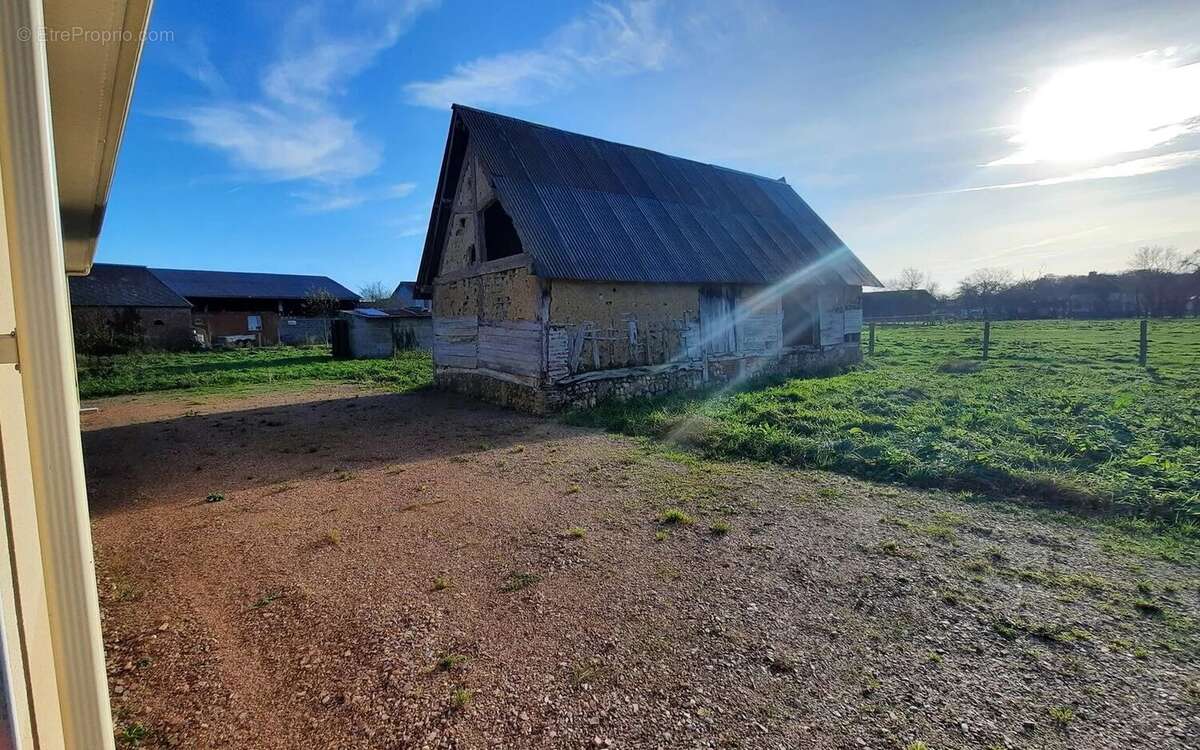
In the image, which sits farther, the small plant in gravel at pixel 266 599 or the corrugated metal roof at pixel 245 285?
the corrugated metal roof at pixel 245 285

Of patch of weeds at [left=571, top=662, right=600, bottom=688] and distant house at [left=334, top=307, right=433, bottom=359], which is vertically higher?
distant house at [left=334, top=307, right=433, bottom=359]

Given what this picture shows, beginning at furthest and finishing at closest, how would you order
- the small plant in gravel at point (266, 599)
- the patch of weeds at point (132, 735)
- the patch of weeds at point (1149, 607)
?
1. the small plant in gravel at point (266, 599)
2. the patch of weeds at point (1149, 607)
3. the patch of weeds at point (132, 735)

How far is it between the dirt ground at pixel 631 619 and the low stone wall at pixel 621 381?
4.93 m

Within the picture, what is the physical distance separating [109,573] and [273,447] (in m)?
4.74

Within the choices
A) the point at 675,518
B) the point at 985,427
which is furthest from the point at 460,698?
the point at 985,427

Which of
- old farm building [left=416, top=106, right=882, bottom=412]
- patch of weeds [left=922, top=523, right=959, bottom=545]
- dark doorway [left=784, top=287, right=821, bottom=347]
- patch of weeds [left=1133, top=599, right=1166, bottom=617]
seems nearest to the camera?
patch of weeds [left=1133, top=599, right=1166, bottom=617]

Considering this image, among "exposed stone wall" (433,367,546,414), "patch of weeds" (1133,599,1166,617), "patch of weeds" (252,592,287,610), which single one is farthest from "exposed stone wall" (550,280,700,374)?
"patch of weeds" (1133,599,1166,617)

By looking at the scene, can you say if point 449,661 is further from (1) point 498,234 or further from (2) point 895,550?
(1) point 498,234

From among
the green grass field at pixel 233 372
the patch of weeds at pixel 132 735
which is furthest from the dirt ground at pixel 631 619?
the green grass field at pixel 233 372

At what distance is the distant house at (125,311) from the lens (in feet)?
87.2

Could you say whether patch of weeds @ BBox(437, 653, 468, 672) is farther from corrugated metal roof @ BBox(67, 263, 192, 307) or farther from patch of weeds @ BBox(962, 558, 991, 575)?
corrugated metal roof @ BBox(67, 263, 192, 307)

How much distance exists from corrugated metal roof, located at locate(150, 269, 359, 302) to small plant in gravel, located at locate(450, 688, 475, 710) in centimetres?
4393

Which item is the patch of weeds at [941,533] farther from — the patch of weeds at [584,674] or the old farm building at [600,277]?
the old farm building at [600,277]

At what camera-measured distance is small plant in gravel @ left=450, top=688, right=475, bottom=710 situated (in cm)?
269
